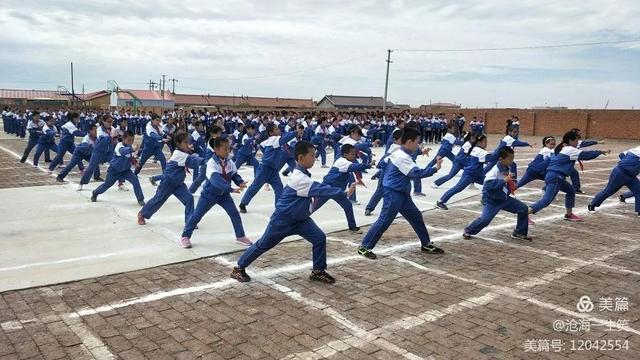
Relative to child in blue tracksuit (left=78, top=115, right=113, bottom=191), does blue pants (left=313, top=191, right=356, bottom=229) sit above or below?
below

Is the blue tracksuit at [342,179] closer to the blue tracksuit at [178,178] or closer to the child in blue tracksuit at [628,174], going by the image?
the blue tracksuit at [178,178]

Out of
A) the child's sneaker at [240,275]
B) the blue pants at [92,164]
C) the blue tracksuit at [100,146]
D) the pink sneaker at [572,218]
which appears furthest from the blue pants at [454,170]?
the blue pants at [92,164]

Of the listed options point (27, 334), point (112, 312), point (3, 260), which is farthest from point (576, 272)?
point (3, 260)

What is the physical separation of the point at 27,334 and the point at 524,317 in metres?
4.30

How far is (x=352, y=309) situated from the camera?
15.6 feet

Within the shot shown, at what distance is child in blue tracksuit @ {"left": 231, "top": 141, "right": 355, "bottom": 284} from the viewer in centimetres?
523

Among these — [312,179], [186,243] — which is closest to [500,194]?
[312,179]

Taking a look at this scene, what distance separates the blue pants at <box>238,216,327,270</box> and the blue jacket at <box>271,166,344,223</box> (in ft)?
0.23

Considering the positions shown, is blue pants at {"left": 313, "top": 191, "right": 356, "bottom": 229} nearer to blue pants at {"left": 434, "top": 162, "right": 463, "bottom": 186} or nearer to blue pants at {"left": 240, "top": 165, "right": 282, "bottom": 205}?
blue pants at {"left": 240, "top": 165, "right": 282, "bottom": 205}

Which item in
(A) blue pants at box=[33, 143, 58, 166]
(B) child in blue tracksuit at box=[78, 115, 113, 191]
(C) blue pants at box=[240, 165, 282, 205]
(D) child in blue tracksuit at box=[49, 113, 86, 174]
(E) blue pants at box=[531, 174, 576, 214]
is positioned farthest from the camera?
(A) blue pants at box=[33, 143, 58, 166]

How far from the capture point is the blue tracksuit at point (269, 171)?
920 centimetres

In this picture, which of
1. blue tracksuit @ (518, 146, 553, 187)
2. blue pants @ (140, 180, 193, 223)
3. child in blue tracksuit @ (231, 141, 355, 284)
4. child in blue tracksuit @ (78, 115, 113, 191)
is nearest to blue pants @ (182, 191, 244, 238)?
blue pants @ (140, 180, 193, 223)

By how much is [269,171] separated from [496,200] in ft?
13.4

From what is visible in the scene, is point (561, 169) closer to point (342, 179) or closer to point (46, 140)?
point (342, 179)
